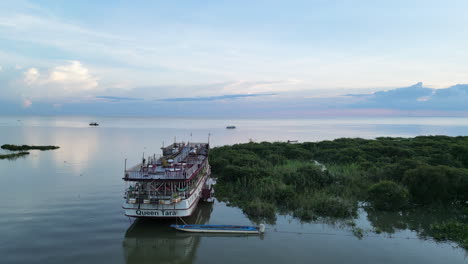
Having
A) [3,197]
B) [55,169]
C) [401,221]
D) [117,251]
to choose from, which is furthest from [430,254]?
[55,169]

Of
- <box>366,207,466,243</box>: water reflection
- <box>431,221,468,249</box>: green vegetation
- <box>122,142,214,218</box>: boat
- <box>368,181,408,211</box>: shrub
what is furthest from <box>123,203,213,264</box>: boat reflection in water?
<box>431,221,468,249</box>: green vegetation

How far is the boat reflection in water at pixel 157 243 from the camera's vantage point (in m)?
13.7

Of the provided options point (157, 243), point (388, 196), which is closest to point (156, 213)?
point (157, 243)

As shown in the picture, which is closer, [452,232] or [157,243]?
[157,243]

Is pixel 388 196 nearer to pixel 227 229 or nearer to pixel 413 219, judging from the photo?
pixel 413 219

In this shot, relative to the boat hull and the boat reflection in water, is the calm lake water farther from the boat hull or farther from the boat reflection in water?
the boat hull

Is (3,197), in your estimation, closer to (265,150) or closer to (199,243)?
(199,243)

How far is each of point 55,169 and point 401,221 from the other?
34.6 m

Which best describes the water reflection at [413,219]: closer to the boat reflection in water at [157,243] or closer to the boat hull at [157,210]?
the boat reflection in water at [157,243]

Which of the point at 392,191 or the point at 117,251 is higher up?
the point at 392,191

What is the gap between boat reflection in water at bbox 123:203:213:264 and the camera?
44.9 ft

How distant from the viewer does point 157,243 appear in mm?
14945

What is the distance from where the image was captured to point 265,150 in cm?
4181

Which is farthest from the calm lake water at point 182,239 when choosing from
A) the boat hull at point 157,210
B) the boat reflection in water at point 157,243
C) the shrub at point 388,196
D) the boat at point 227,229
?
the boat hull at point 157,210
